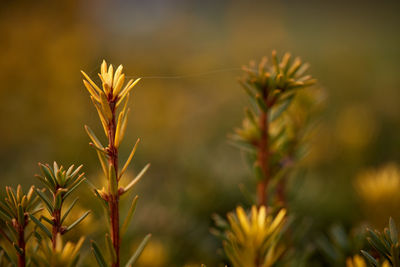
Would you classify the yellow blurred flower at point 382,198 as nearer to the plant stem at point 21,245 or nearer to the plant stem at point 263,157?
the plant stem at point 263,157

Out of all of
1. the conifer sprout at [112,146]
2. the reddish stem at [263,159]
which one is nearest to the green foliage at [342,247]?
the reddish stem at [263,159]

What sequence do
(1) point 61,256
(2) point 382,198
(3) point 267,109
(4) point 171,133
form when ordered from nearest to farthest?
(1) point 61,256
(3) point 267,109
(2) point 382,198
(4) point 171,133

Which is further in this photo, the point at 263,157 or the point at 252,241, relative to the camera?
the point at 263,157

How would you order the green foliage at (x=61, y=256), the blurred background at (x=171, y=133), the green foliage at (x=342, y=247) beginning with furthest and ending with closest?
the blurred background at (x=171, y=133) < the green foliage at (x=342, y=247) < the green foliage at (x=61, y=256)

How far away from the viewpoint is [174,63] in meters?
1.42

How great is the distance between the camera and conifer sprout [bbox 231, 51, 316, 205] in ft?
1.00

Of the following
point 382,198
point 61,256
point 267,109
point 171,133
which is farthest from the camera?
point 171,133

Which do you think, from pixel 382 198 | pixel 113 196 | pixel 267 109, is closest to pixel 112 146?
pixel 113 196

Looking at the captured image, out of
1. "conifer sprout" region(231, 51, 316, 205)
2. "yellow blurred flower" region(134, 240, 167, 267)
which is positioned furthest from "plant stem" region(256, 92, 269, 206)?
"yellow blurred flower" region(134, 240, 167, 267)

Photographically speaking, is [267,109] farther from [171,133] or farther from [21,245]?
[171,133]

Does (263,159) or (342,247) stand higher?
(263,159)

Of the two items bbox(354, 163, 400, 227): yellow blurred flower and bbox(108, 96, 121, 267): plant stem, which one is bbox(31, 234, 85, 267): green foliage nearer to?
bbox(108, 96, 121, 267): plant stem

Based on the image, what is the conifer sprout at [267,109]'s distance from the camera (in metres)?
0.31

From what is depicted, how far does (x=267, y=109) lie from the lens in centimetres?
32
